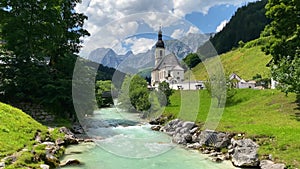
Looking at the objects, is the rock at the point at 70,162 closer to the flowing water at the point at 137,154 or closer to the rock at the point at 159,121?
the flowing water at the point at 137,154

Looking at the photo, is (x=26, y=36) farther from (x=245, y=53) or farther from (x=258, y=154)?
(x=245, y=53)

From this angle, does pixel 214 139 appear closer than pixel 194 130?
Yes

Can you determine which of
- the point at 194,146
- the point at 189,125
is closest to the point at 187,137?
the point at 194,146

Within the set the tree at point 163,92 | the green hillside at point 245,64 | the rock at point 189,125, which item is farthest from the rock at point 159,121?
the green hillside at point 245,64

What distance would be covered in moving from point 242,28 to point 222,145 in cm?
11635

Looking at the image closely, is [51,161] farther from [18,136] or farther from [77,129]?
[77,129]

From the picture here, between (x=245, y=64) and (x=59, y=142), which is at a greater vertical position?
(x=245, y=64)

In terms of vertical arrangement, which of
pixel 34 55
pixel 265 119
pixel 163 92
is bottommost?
pixel 265 119

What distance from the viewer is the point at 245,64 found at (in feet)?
253

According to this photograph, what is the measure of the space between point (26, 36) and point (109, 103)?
23.3 metres

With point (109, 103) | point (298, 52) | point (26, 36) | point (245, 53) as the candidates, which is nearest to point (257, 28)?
point (245, 53)

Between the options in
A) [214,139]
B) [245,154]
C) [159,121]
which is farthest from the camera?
[159,121]

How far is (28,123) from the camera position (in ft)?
52.5

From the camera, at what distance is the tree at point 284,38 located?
19.8 meters
